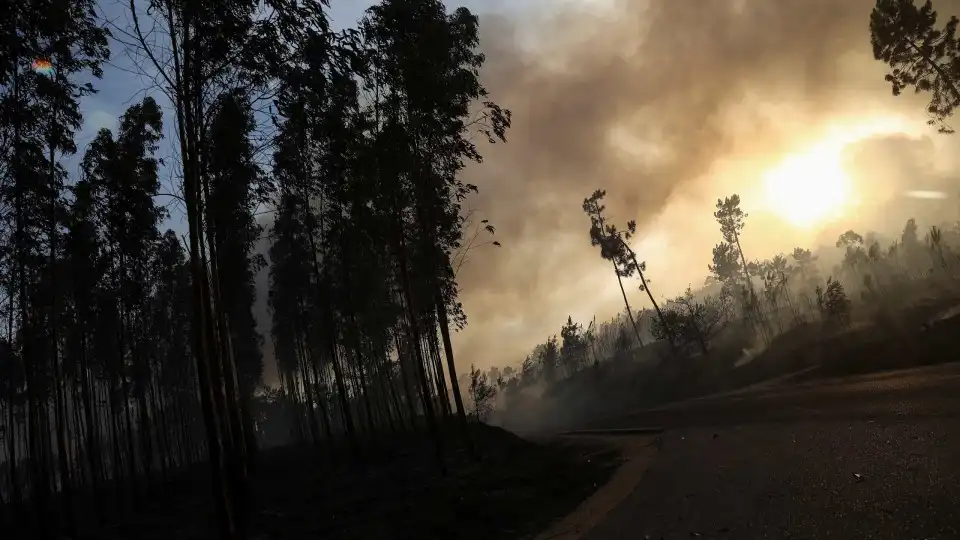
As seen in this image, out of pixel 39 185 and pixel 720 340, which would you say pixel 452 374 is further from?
pixel 720 340

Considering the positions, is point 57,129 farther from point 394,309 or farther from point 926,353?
point 926,353

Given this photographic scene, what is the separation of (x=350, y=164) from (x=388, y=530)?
9.97 m

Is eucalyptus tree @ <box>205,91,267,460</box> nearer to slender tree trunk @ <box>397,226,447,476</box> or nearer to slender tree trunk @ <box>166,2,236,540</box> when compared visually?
slender tree trunk @ <box>166,2,236,540</box>

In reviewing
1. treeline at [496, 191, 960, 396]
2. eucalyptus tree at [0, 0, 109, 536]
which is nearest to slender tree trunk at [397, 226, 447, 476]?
eucalyptus tree at [0, 0, 109, 536]

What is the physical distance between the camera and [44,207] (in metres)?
18.2

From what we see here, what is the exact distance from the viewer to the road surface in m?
5.96

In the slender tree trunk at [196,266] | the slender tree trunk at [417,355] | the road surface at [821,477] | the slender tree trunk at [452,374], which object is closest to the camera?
the road surface at [821,477]

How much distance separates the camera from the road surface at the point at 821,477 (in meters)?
5.96

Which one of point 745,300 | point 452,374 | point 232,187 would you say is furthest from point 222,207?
point 745,300

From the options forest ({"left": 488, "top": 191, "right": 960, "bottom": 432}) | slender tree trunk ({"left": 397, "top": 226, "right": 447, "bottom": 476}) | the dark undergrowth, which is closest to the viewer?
the dark undergrowth

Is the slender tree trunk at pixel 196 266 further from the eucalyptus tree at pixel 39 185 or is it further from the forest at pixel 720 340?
the forest at pixel 720 340

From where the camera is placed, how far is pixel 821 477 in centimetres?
797

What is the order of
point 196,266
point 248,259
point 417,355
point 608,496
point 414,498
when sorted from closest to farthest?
point 196,266 → point 608,496 → point 414,498 → point 417,355 → point 248,259

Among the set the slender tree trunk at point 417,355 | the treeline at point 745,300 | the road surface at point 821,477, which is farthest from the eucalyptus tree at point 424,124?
the treeline at point 745,300
